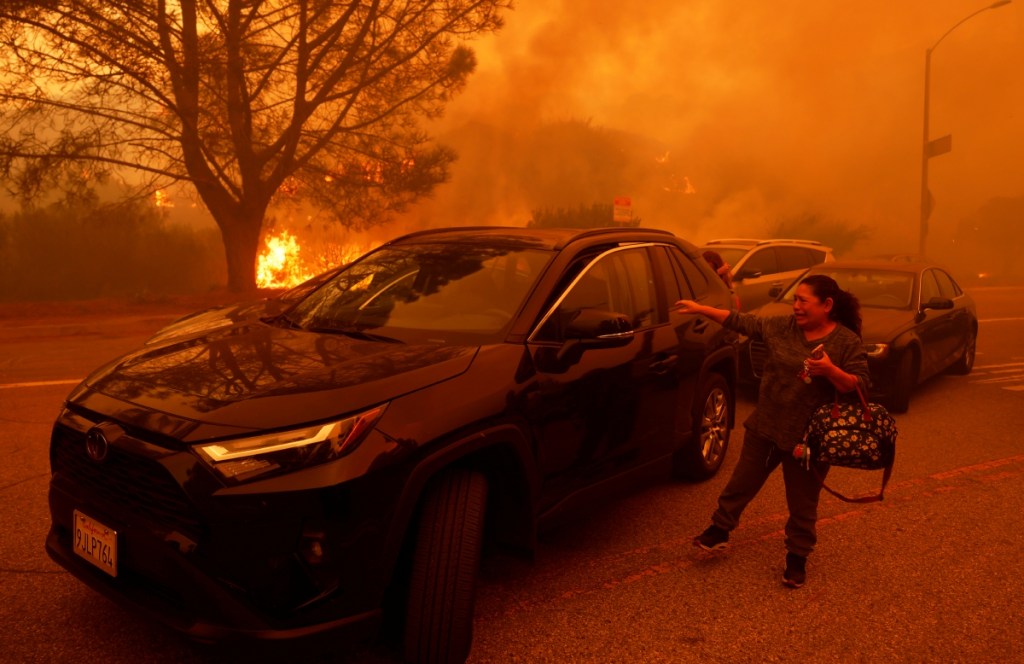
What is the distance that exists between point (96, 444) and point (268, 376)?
0.58 meters

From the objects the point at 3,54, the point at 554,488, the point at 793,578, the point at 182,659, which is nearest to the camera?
the point at 182,659

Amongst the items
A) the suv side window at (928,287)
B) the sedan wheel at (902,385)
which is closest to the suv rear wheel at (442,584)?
the sedan wheel at (902,385)

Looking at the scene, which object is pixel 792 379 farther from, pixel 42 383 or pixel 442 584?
pixel 42 383

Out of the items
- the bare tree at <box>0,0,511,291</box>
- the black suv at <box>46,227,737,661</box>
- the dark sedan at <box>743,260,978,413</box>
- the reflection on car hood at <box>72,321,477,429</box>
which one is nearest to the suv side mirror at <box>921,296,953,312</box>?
the dark sedan at <box>743,260,978,413</box>

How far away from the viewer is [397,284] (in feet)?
12.8

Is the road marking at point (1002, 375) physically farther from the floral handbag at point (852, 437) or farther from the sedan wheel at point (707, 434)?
the floral handbag at point (852, 437)

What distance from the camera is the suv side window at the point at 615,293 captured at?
355 cm

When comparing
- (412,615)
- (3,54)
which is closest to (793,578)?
(412,615)

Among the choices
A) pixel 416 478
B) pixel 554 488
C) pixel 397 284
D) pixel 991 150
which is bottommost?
pixel 554 488

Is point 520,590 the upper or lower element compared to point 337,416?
lower

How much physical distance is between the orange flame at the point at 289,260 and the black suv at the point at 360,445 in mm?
28538

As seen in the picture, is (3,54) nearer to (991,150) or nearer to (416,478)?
(416,478)

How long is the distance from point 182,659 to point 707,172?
65.8 metres

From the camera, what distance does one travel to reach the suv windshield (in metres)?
3.50
